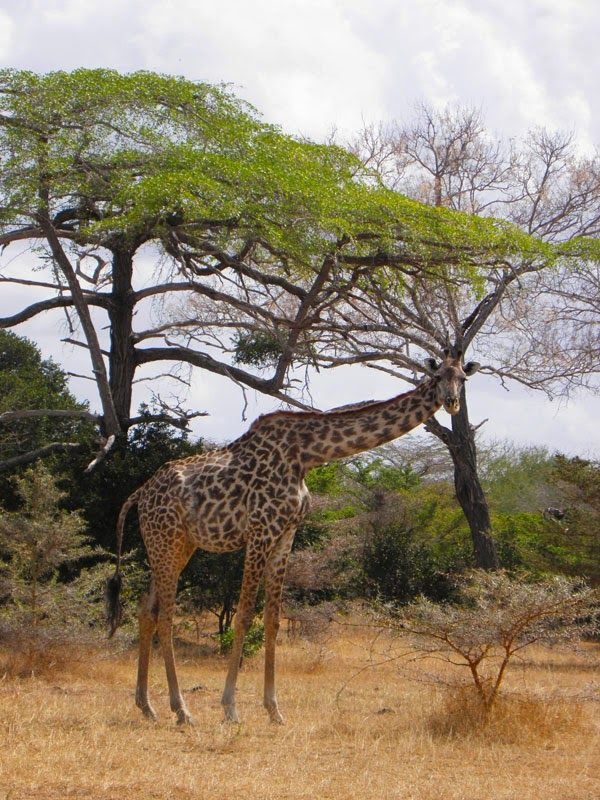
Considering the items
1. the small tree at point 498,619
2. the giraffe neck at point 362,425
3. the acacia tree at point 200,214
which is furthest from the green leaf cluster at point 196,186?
the small tree at point 498,619

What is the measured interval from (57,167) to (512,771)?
11.2 m

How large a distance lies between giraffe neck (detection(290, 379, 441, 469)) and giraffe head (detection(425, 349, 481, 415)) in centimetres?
22

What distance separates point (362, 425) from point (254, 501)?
4.05 feet

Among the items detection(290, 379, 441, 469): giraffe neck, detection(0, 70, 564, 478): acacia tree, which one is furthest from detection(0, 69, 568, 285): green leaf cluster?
detection(290, 379, 441, 469): giraffe neck

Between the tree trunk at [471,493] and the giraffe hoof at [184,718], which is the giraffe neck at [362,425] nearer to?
the giraffe hoof at [184,718]

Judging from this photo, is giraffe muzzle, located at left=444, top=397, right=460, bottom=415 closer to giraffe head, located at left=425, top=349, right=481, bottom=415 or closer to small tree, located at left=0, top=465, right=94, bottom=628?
giraffe head, located at left=425, top=349, right=481, bottom=415

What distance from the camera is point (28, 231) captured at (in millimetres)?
17156

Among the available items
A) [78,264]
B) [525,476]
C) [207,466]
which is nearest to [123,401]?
[78,264]

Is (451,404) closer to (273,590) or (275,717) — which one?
(273,590)

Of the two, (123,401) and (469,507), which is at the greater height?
(123,401)

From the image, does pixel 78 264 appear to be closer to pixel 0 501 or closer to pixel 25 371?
pixel 0 501

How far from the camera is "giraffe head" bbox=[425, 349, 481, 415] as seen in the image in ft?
31.3

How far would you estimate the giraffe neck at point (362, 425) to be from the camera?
32.9ft

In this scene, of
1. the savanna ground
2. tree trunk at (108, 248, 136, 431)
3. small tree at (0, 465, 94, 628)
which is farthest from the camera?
tree trunk at (108, 248, 136, 431)
